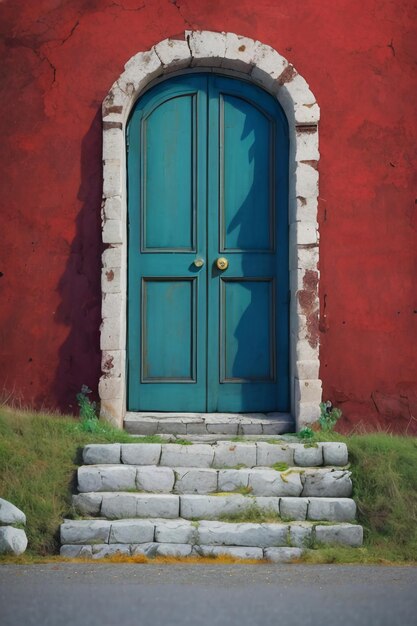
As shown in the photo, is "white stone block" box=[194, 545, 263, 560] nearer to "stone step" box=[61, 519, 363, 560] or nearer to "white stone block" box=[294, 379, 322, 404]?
"stone step" box=[61, 519, 363, 560]

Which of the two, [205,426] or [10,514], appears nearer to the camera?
[10,514]

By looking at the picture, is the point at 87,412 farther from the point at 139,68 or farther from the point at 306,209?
the point at 139,68

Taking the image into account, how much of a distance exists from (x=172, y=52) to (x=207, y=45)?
10.4 inches

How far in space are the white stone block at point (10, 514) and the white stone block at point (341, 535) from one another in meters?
1.76

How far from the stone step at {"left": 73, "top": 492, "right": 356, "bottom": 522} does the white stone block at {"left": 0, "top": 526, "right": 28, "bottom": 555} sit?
45 centimetres

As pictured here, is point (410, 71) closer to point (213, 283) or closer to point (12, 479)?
point (213, 283)

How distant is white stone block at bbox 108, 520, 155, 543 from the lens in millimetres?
Answer: 5500

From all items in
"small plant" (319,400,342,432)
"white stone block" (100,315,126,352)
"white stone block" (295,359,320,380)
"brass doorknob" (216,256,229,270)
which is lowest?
"small plant" (319,400,342,432)

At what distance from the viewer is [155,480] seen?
5.93 meters

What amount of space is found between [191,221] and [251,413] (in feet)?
4.97

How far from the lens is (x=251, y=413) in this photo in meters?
7.04

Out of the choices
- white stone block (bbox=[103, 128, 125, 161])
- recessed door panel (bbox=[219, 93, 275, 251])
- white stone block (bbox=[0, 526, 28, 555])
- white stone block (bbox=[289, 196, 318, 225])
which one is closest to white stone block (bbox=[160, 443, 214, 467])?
white stone block (bbox=[0, 526, 28, 555])

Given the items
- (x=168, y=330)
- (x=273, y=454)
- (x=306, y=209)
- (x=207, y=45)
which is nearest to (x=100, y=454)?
(x=273, y=454)

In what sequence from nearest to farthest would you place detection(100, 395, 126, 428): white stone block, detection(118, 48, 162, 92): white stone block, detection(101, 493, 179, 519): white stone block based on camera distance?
detection(101, 493, 179, 519): white stone block
detection(100, 395, 126, 428): white stone block
detection(118, 48, 162, 92): white stone block
